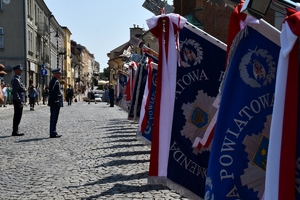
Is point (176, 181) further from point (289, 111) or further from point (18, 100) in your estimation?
point (18, 100)

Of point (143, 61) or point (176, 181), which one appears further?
point (143, 61)

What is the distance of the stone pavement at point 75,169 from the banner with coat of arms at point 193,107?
0.94 m

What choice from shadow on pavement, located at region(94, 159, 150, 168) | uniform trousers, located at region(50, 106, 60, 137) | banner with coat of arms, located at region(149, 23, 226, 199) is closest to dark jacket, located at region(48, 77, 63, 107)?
uniform trousers, located at region(50, 106, 60, 137)

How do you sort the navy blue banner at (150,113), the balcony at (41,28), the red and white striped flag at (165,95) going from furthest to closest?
the balcony at (41,28), the navy blue banner at (150,113), the red and white striped flag at (165,95)

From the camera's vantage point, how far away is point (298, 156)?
238 centimetres

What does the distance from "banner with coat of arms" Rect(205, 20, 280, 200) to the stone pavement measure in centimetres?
251

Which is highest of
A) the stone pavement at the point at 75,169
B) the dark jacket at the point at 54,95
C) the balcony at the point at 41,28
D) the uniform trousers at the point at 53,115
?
the balcony at the point at 41,28

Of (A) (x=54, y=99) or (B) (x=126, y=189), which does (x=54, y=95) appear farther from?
(B) (x=126, y=189)

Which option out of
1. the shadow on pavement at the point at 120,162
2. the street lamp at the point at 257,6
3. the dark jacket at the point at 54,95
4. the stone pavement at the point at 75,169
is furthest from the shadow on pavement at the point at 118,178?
the dark jacket at the point at 54,95

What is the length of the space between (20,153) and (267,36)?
6.83 meters

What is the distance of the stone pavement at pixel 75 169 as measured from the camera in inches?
213

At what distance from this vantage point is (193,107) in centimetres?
443

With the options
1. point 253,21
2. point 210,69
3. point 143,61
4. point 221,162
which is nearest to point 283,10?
point 253,21

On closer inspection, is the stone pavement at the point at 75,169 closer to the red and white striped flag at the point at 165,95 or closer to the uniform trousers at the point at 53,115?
the uniform trousers at the point at 53,115
